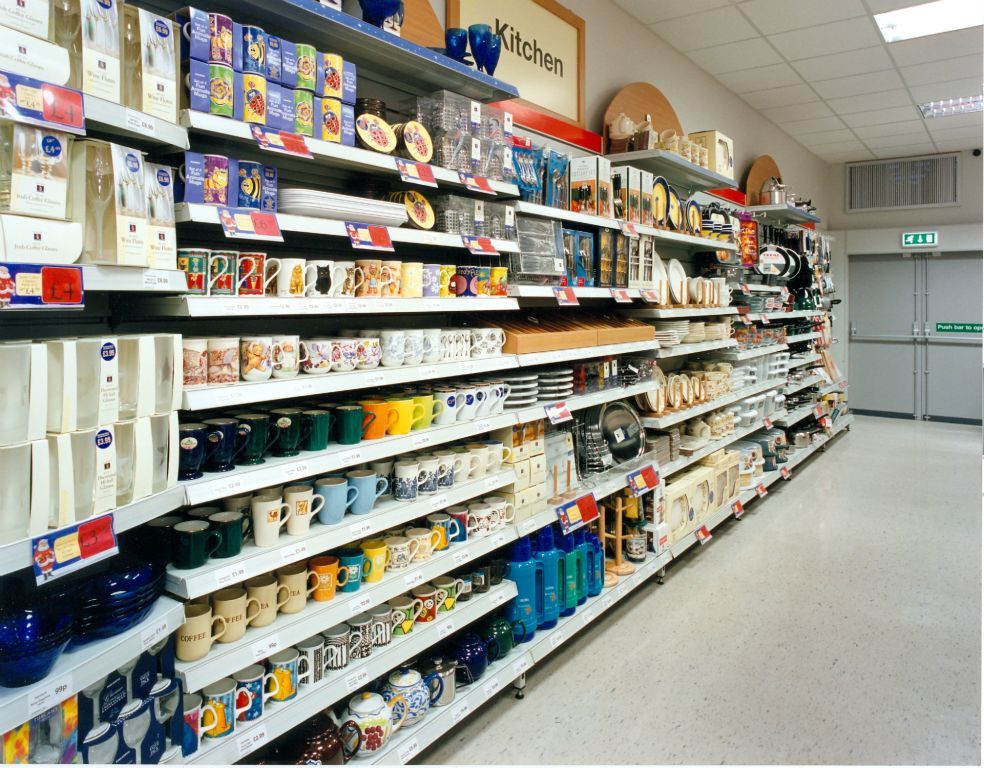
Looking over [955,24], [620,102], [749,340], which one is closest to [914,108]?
[955,24]

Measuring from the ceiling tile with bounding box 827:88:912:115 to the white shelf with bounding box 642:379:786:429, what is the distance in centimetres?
273

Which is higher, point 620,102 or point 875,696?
point 620,102

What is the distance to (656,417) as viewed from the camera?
3646 mm

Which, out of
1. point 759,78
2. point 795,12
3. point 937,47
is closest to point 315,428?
point 795,12

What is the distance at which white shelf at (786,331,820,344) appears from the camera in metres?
6.32

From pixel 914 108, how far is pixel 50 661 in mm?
7899

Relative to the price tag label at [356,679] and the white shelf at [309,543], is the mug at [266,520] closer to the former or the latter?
the white shelf at [309,543]

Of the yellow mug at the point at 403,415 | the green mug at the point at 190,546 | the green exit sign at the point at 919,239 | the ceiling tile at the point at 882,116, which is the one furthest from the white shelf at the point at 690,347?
the green exit sign at the point at 919,239

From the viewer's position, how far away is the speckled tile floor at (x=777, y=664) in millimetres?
2266

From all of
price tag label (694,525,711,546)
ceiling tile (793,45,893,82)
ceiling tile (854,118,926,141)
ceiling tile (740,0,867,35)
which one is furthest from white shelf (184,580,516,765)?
ceiling tile (854,118,926,141)

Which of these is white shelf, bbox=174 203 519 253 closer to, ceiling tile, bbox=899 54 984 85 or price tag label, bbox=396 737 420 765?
price tag label, bbox=396 737 420 765

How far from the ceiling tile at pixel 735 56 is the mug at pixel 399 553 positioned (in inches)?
169

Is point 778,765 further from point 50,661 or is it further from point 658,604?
point 50,661

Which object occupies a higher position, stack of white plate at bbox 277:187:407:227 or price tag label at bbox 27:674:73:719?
stack of white plate at bbox 277:187:407:227
